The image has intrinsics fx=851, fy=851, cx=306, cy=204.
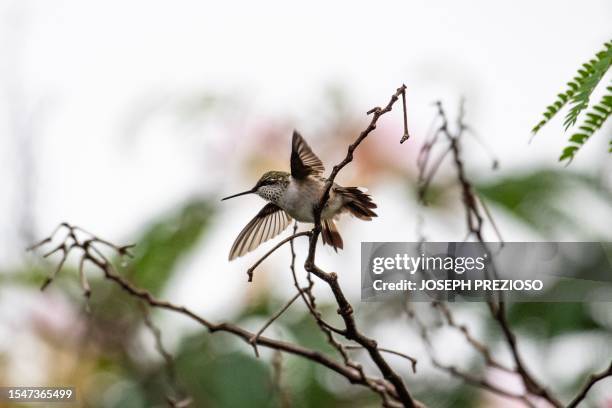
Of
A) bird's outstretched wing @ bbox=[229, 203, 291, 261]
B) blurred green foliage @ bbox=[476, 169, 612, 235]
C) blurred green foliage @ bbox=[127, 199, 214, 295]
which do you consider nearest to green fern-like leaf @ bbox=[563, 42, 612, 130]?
bird's outstretched wing @ bbox=[229, 203, 291, 261]

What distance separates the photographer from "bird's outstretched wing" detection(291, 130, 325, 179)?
1.84 meters

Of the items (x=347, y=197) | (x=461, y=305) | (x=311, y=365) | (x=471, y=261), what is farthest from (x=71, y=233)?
(x=461, y=305)

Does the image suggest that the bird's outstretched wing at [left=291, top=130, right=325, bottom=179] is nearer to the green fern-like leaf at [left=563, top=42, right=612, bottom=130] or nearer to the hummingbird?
the hummingbird

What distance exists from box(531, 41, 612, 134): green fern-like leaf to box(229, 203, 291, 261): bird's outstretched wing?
109cm

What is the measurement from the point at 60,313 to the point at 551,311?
1.95m

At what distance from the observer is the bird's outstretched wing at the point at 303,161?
6.02 feet

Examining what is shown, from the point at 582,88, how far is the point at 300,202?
3.11ft

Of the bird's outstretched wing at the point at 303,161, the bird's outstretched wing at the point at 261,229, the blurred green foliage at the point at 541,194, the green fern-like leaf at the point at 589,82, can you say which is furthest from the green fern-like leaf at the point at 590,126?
the blurred green foliage at the point at 541,194

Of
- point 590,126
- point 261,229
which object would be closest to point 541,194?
point 261,229

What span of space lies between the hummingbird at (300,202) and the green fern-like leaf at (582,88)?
683 mm

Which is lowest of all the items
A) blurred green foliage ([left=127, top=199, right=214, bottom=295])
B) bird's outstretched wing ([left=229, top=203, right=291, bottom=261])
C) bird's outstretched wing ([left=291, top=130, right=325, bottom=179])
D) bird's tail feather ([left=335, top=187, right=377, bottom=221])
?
blurred green foliage ([left=127, top=199, right=214, bottom=295])

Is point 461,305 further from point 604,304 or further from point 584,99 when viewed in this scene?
point 584,99

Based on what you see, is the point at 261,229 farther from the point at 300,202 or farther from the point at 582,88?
the point at 582,88

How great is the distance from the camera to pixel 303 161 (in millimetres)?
2102
